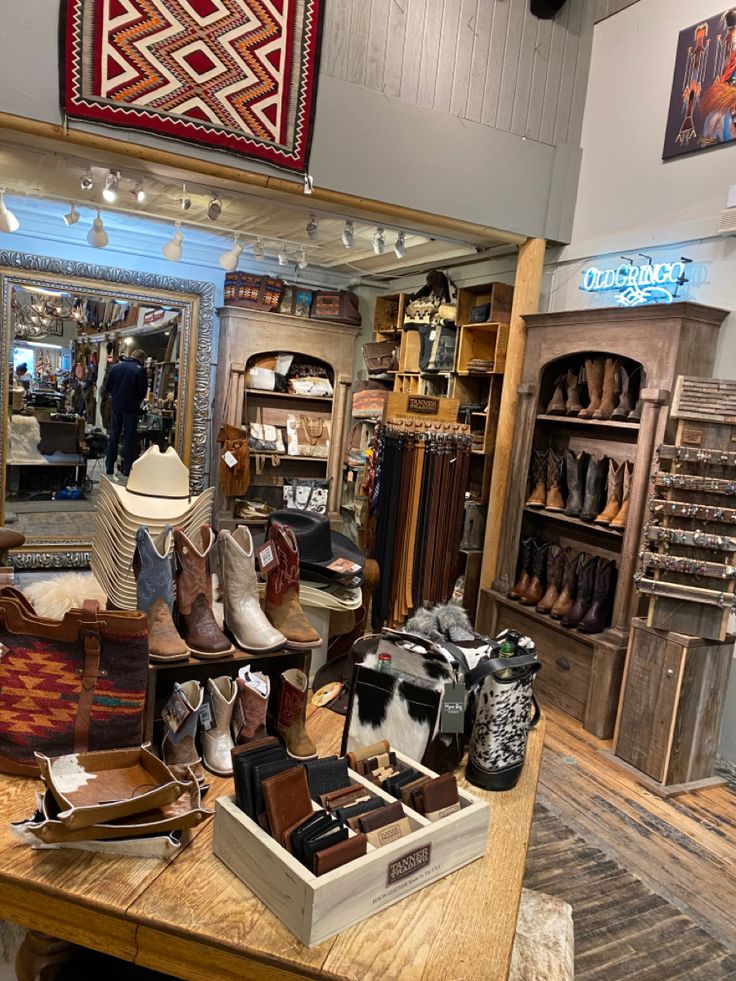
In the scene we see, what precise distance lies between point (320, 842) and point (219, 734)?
1.94 feet

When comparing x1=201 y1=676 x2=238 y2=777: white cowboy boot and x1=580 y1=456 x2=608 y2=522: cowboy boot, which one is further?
x1=580 y1=456 x2=608 y2=522: cowboy boot

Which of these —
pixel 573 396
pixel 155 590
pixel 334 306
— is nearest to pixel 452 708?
pixel 155 590

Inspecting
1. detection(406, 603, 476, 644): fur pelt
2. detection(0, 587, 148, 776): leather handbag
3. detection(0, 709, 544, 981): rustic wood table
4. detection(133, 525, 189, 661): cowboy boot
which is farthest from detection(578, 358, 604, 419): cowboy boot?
detection(0, 587, 148, 776): leather handbag

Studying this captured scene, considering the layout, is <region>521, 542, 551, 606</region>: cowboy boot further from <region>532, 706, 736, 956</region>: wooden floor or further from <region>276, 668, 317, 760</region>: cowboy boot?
<region>276, 668, 317, 760</region>: cowboy boot

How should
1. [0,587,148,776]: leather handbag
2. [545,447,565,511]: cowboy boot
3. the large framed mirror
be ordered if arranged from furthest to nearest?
the large framed mirror → [545,447,565,511]: cowboy boot → [0,587,148,776]: leather handbag

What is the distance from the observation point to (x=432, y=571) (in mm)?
3934

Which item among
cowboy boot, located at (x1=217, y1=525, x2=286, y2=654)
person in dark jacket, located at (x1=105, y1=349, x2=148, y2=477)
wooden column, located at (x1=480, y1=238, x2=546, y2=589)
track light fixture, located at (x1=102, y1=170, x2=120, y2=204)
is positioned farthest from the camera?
person in dark jacket, located at (x1=105, y1=349, x2=148, y2=477)

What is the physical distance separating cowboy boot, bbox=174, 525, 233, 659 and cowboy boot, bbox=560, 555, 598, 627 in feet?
8.85

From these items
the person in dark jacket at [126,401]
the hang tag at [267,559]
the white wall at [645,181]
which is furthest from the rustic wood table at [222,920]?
the person in dark jacket at [126,401]

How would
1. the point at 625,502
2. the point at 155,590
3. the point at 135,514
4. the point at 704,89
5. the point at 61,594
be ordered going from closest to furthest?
the point at 155,590 → the point at 61,594 → the point at 135,514 → the point at 704,89 → the point at 625,502

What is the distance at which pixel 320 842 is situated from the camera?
1.32 m

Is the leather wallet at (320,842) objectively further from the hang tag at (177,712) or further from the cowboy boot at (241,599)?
the cowboy boot at (241,599)

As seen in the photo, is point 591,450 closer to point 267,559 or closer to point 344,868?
point 267,559

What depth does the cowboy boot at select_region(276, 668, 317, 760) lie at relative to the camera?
1892 mm
